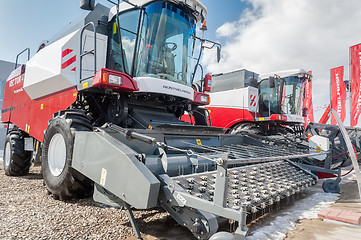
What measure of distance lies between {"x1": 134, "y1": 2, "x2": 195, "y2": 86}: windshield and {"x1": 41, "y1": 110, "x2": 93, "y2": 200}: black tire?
1.15m

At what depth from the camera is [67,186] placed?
2.59 m

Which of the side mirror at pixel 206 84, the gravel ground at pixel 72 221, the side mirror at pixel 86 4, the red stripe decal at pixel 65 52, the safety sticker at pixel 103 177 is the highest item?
the side mirror at pixel 86 4

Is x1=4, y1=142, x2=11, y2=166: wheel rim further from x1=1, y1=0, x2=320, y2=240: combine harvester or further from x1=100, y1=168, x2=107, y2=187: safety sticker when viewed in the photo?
x1=100, y1=168, x2=107, y2=187: safety sticker

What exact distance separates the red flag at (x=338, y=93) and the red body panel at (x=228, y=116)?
6215 millimetres

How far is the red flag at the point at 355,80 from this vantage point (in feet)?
32.8

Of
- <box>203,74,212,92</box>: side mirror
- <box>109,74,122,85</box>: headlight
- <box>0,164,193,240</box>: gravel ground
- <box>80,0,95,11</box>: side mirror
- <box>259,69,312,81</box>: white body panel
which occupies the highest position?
<box>259,69,312,81</box>: white body panel

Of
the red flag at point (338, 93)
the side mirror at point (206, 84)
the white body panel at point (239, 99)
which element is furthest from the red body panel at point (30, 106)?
the red flag at point (338, 93)

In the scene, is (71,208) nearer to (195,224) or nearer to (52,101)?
(195,224)

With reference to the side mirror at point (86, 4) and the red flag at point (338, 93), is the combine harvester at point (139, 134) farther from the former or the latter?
the red flag at point (338, 93)

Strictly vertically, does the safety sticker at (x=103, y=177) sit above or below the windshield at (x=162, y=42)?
below

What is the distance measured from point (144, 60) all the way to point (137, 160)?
6.54 ft

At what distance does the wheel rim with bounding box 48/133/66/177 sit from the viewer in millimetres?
2917

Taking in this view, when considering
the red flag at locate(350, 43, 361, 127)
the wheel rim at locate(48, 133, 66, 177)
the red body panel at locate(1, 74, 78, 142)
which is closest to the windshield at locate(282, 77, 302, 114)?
the red flag at locate(350, 43, 361, 127)

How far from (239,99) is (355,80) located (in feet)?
20.2
